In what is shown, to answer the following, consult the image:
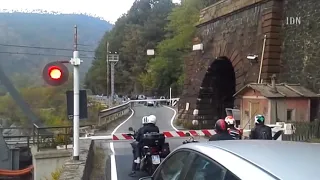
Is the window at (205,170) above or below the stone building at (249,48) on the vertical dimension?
below

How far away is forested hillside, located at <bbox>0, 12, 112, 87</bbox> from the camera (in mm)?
47312

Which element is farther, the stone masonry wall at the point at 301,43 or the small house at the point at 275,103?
the stone masonry wall at the point at 301,43

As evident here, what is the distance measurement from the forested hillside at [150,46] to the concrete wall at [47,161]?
45597mm

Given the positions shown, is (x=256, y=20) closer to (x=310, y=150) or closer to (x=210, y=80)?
(x=210, y=80)

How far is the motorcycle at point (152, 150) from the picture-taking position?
30.9 ft

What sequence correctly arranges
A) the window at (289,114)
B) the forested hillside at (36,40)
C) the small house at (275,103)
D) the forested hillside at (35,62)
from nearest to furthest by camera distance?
the small house at (275,103), the window at (289,114), the forested hillside at (35,62), the forested hillside at (36,40)

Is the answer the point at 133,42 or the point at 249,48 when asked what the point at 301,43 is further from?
the point at 133,42

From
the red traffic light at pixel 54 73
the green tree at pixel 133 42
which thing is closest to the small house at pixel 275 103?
the red traffic light at pixel 54 73

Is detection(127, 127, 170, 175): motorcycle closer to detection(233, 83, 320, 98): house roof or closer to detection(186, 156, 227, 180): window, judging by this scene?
detection(186, 156, 227, 180): window

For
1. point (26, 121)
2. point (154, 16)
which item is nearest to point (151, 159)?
point (26, 121)

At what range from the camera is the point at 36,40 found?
98.6 metres

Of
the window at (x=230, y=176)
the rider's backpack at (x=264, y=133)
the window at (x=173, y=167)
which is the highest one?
the window at (x=230, y=176)

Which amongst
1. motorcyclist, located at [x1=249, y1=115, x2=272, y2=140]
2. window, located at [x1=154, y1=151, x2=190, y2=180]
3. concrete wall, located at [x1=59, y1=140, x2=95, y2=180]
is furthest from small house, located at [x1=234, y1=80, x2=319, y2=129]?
window, located at [x1=154, y1=151, x2=190, y2=180]

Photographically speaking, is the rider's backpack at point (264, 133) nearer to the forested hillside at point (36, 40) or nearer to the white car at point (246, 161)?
the white car at point (246, 161)
